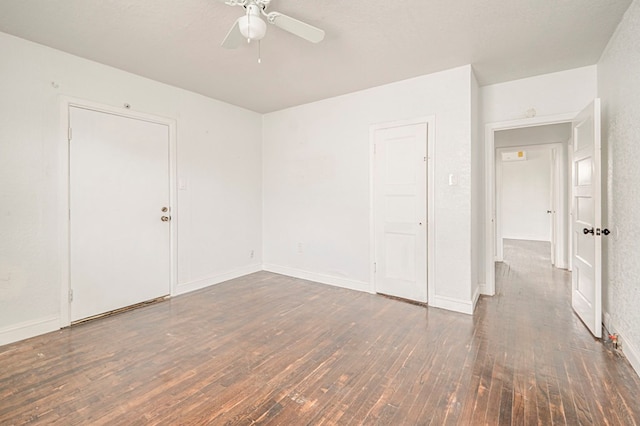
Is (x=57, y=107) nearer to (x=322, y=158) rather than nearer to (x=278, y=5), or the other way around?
(x=278, y=5)

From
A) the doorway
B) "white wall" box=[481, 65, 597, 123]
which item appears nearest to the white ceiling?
"white wall" box=[481, 65, 597, 123]

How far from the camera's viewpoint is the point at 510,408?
182cm

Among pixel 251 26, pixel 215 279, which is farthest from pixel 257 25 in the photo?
pixel 215 279

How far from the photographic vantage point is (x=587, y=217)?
9.48 ft

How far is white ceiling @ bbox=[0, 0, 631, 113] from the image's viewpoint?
7.41 feet

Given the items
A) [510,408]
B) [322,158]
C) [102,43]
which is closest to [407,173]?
[322,158]

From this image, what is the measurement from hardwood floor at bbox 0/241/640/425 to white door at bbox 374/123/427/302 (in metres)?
0.39

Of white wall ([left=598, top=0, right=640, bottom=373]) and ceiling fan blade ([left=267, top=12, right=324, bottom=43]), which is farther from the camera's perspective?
white wall ([left=598, top=0, right=640, bottom=373])

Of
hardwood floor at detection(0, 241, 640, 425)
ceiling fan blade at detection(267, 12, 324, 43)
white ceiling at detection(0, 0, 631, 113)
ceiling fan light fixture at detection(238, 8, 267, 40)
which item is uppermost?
white ceiling at detection(0, 0, 631, 113)

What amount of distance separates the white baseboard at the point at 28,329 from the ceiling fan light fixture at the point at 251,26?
10.5 ft

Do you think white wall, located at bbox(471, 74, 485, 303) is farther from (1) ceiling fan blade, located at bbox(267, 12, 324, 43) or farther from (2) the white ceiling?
(1) ceiling fan blade, located at bbox(267, 12, 324, 43)

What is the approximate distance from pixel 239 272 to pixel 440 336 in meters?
3.18

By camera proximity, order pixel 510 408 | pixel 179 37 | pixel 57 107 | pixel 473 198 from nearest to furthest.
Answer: pixel 510 408, pixel 179 37, pixel 57 107, pixel 473 198

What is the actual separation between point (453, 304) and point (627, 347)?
4.55 feet
